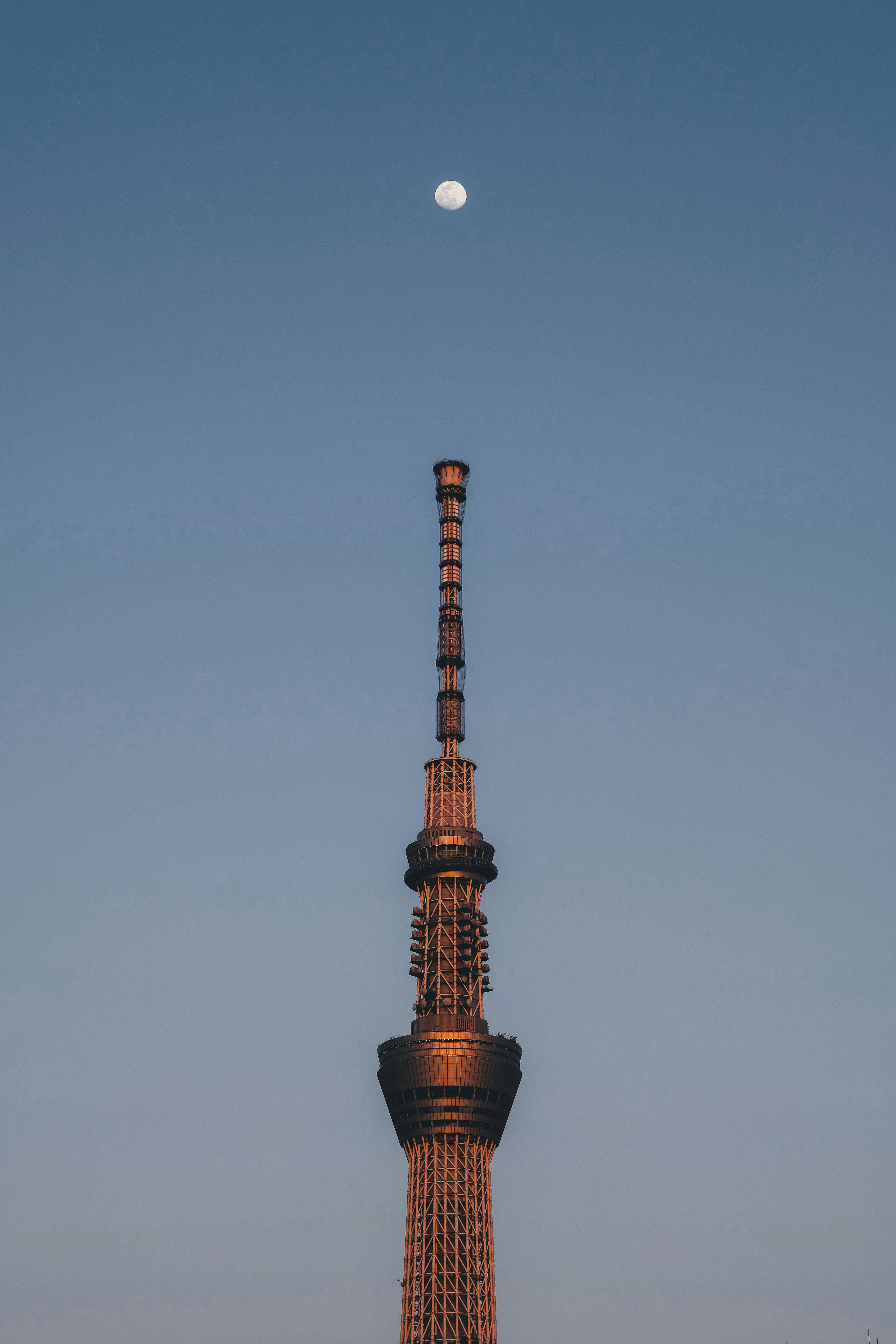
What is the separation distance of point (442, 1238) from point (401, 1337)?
41.8ft

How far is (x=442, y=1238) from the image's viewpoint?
653 feet

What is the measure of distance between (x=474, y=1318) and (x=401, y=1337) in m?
9.68

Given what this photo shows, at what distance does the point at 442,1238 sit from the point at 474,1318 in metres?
10.2

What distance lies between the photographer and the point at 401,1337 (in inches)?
7731

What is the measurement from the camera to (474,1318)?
194500 mm
